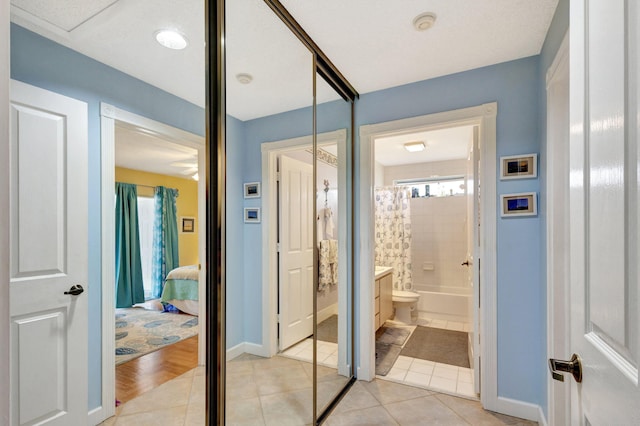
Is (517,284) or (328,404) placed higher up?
(517,284)

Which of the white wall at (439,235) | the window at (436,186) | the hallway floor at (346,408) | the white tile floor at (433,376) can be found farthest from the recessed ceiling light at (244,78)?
the white wall at (439,235)

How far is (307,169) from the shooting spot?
2.05 m

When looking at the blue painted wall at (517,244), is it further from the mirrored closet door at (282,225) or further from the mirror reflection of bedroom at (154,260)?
the mirror reflection of bedroom at (154,260)

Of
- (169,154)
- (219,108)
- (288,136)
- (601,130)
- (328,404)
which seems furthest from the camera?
(328,404)

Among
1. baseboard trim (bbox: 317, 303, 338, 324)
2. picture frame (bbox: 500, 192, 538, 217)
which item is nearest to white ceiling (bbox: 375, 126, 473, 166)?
picture frame (bbox: 500, 192, 538, 217)

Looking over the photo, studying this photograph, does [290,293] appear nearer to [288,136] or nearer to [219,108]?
[288,136]

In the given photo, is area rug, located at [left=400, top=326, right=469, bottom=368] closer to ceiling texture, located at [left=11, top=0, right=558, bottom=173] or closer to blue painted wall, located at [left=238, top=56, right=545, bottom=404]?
blue painted wall, located at [left=238, top=56, right=545, bottom=404]

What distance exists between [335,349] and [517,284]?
4.62ft

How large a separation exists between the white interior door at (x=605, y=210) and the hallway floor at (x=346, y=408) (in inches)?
45.6

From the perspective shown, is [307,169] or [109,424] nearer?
[109,424]

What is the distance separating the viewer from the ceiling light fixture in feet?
5.66

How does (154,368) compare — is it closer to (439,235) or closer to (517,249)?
(517,249)

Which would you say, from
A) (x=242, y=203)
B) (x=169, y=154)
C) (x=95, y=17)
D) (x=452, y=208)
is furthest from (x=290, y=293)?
(x=452, y=208)

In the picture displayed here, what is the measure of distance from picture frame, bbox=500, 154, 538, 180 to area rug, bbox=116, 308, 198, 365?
213 centimetres
